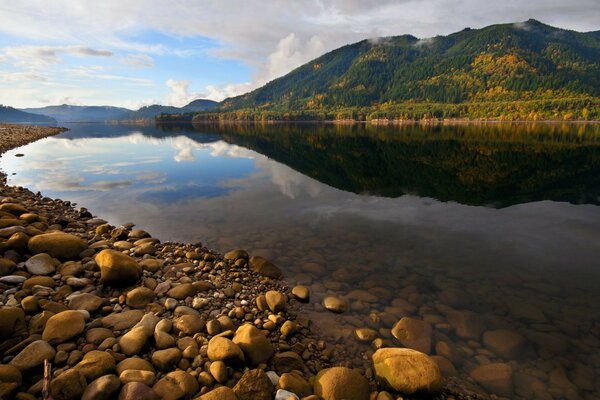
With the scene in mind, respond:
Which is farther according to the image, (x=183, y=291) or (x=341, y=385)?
(x=183, y=291)

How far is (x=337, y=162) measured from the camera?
5231 centimetres

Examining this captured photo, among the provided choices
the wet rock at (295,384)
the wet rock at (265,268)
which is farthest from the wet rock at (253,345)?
the wet rock at (265,268)

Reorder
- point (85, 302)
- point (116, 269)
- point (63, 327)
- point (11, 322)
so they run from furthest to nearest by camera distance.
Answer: point (116, 269)
point (85, 302)
point (63, 327)
point (11, 322)

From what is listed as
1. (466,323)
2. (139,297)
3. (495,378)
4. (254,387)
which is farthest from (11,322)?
(466,323)

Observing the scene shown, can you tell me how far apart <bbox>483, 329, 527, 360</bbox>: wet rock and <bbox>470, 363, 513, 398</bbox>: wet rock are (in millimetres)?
671

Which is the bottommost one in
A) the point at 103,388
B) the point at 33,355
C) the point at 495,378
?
the point at 495,378

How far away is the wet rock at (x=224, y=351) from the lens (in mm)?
8562

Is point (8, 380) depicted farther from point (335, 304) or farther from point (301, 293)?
point (335, 304)

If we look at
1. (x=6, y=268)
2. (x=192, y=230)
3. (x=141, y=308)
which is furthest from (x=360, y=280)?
(x=6, y=268)

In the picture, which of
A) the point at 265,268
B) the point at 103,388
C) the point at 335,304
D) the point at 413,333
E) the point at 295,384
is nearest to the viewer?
the point at 103,388

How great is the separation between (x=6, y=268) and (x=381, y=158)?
171 ft

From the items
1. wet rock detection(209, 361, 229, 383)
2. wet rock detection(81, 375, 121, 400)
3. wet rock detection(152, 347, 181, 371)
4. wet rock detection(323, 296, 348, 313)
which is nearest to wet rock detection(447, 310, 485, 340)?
wet rock detection(323, 296, 348, 313)

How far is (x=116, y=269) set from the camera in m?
12.2

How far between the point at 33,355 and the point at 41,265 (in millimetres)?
5759
